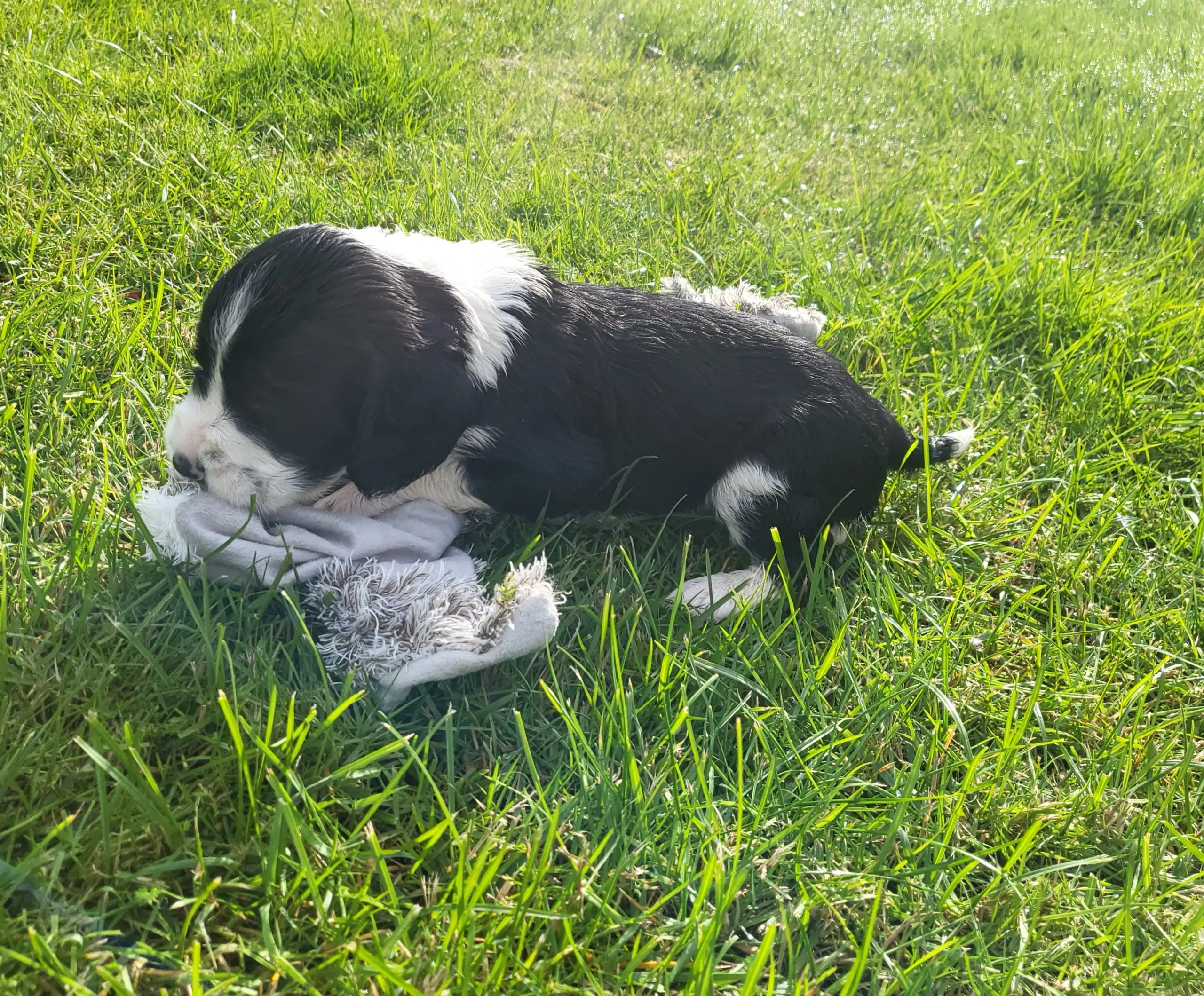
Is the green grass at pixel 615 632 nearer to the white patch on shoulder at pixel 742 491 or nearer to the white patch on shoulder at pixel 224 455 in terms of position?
the white patch on shoulder at pixel 742 491

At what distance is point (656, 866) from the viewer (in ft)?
5.91

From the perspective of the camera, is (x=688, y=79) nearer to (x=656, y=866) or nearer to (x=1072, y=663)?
(x=1072, y=663)

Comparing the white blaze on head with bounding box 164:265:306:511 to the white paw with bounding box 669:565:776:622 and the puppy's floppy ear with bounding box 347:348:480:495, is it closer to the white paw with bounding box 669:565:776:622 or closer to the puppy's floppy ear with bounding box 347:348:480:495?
the puppy's floppy ear with bounding box 347:348:480:495

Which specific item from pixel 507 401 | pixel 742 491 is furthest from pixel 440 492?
pixel 742 491

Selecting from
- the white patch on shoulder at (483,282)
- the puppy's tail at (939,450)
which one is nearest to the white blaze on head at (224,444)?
the white patch on shoulder at (483,282)

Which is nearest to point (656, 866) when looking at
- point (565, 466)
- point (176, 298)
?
point (565, 466)

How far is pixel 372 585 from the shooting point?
6.88 ft

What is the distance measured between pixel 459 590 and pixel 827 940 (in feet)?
3.61

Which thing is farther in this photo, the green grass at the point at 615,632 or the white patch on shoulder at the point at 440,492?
the white patch on shoulder at the point at 440,492

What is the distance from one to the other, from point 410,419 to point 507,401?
0.95ft

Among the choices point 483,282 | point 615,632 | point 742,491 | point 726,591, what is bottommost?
point 726,591

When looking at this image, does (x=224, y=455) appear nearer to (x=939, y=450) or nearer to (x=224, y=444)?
(x=224, y=444)

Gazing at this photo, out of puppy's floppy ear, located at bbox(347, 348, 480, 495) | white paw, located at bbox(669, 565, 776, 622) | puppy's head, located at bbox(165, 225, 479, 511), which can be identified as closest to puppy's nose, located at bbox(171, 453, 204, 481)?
puppy's head, located at bbox(165, 225, 479, 511)

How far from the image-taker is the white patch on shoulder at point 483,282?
2234mm
